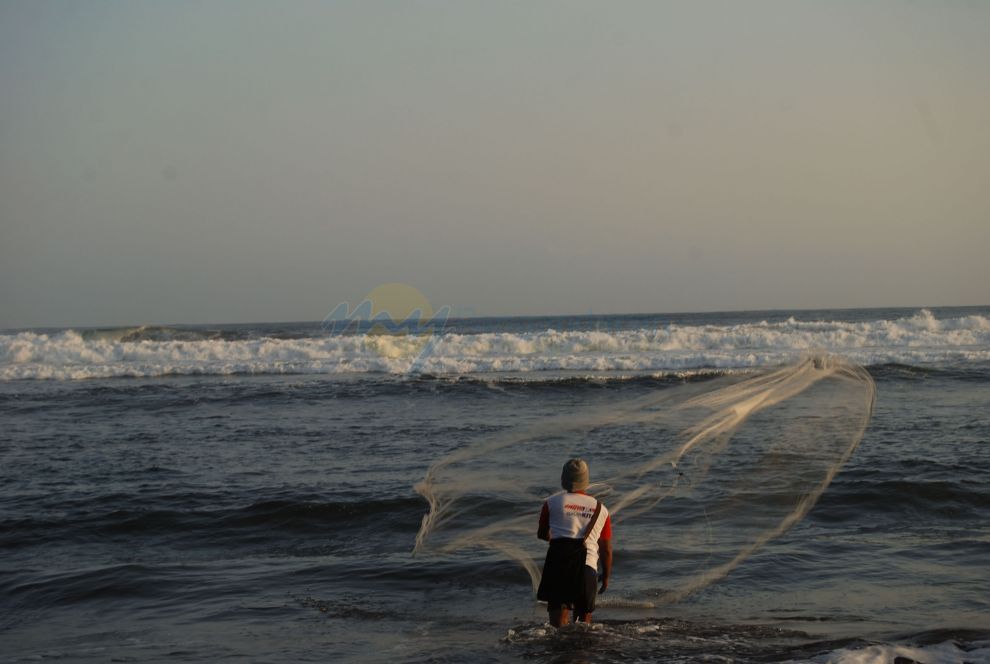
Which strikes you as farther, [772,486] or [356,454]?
[356,454]

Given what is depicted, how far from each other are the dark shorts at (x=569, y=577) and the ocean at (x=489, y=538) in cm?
34

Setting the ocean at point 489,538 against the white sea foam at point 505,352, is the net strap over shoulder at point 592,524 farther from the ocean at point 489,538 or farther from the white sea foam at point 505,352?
the white sea foam at point 505,352

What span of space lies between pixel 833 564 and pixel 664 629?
2447 millimetres

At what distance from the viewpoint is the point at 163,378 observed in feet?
105

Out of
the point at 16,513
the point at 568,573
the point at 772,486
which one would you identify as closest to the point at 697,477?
the point at 772,486

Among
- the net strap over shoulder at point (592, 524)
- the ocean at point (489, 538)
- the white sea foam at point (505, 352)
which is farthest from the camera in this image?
the white sea foam at point (505, 352)

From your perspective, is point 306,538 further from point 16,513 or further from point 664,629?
point 664,629

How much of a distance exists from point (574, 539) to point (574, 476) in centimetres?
43

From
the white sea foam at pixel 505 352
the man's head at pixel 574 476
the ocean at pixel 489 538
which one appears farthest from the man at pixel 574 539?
the white sea foam at pixel 505 352

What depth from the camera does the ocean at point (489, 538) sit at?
6.58 m

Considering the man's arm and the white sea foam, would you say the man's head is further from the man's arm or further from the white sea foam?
the white sea foam

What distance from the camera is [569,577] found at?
616cm

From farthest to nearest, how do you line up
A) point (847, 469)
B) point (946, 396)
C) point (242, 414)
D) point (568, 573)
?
point (242, 414) < point (946, 396) < point (847, 469) < point (568, 573)

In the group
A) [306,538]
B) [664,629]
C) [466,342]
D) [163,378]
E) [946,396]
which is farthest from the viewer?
[466,342]
